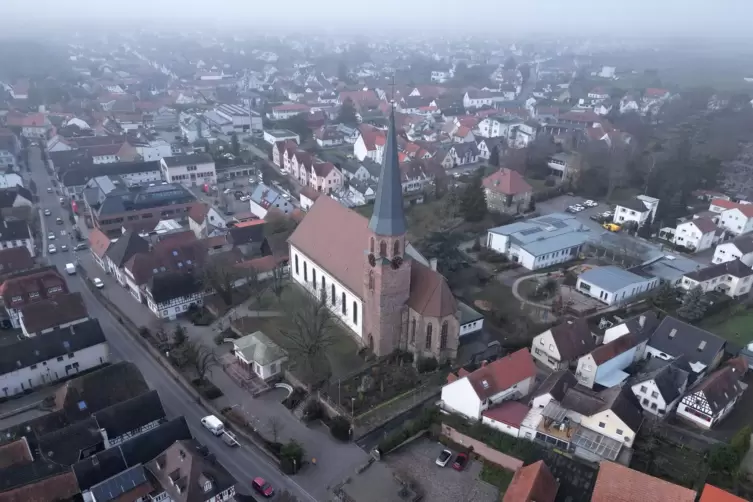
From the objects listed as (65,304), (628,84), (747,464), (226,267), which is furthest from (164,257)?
(628,84)

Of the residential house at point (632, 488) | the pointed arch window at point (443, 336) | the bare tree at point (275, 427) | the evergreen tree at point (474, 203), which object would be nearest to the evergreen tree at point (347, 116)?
the evergreen tree at point (474, 203)

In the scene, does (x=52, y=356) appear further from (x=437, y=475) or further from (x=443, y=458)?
(x=443, y=458)

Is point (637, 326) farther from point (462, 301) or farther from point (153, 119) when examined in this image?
point (153, 119)

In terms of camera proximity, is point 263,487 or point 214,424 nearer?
point 263,487

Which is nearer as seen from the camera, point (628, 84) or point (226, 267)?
point (226, 267)

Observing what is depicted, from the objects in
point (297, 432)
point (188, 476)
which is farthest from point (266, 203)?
point (188, 476)

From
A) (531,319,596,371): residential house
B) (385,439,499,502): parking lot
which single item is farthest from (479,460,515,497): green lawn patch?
(531,319,596,371): residential house

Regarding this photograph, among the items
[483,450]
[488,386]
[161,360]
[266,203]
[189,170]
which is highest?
[488,386]
